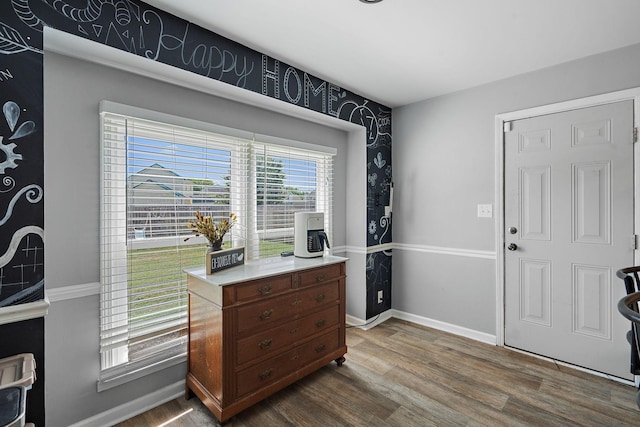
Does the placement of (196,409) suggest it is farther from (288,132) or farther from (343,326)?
(288,132)

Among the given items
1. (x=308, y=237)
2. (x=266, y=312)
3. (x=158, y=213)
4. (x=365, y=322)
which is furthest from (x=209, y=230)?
(x=365, y=322)

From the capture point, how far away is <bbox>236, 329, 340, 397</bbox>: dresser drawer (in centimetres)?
189

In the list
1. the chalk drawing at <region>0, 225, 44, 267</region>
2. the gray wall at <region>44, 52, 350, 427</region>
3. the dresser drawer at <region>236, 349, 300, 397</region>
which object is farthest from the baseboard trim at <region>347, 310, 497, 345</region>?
the chalk drawing at <region>0, 225, 44, 267</region>

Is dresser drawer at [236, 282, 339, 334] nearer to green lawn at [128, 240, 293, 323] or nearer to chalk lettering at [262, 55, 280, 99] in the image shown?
green lawn at [128, 240, 293, 323]

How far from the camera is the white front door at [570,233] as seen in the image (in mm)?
2260

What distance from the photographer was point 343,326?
2.54 m

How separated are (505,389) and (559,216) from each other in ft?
4.65

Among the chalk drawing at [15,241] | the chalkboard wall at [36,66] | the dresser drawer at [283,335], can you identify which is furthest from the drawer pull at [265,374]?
the chalk drawing at [15,241]

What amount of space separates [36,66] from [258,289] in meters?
1.56

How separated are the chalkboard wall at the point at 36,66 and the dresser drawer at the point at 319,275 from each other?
1.41 m

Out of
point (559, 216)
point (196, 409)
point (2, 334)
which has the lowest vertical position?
point (196, 409)

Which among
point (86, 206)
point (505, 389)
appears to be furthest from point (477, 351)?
point (86, 206)

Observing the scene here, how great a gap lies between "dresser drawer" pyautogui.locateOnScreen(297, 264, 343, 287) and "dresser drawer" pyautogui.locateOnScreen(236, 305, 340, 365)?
0.24 m

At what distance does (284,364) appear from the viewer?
210 centimetres
